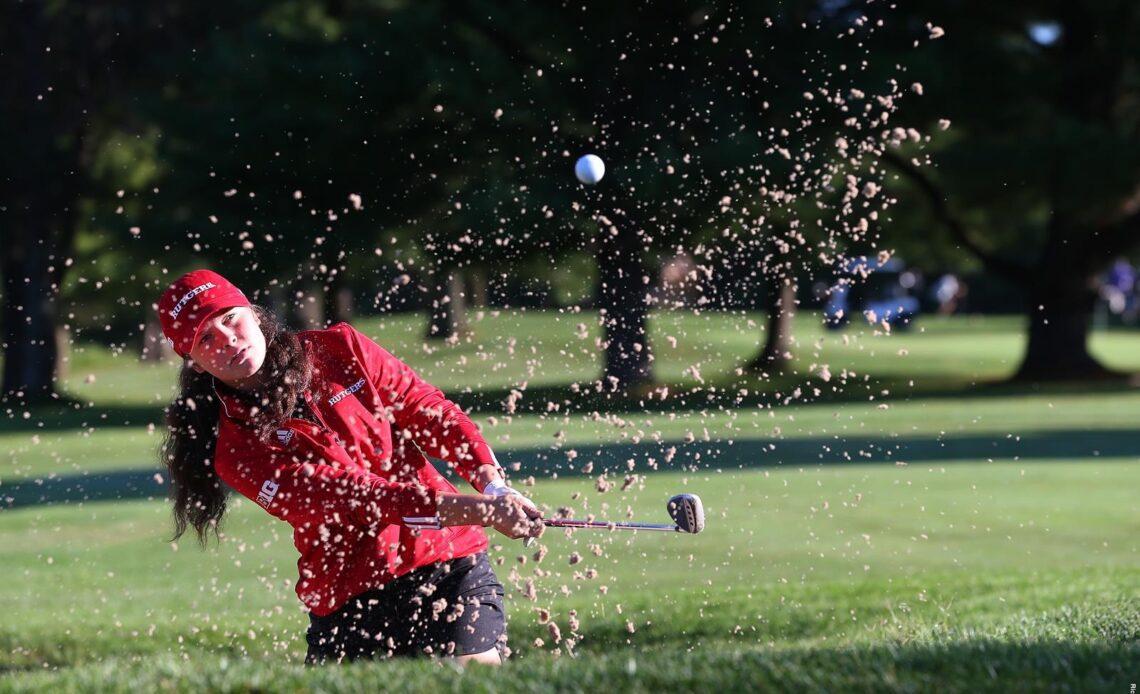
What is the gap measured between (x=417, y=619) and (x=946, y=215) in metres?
27.3

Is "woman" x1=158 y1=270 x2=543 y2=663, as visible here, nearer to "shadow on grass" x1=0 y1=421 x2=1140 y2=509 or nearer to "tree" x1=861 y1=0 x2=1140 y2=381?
"shadow on grass" x1=0 y1=421 x2=1140 y2=509

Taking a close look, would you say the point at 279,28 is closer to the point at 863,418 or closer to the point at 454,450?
the point at 863,418

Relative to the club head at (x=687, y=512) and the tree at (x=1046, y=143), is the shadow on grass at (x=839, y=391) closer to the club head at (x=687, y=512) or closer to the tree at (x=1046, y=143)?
the tree at (x=1046, y=143)

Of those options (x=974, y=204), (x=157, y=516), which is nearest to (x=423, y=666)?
(x=157, y=516)

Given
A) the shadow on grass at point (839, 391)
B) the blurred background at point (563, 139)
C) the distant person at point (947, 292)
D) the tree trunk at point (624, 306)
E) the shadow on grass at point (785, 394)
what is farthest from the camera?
the distant person at point (947, 292)

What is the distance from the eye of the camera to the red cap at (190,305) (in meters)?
4.70

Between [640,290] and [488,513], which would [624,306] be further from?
[488,513]

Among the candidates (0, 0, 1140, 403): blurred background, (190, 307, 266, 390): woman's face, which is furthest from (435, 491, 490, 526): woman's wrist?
(0, 0, 1140, 403): blurred background

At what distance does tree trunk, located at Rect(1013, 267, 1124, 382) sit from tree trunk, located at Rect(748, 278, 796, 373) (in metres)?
4.83

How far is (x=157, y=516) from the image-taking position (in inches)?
521

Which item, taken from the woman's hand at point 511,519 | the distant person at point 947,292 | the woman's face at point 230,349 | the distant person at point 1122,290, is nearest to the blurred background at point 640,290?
the woman's hand at point 511,519

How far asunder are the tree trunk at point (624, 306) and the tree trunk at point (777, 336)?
2.62 m

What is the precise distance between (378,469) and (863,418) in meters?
18.4

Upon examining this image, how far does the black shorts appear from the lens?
4.92m
